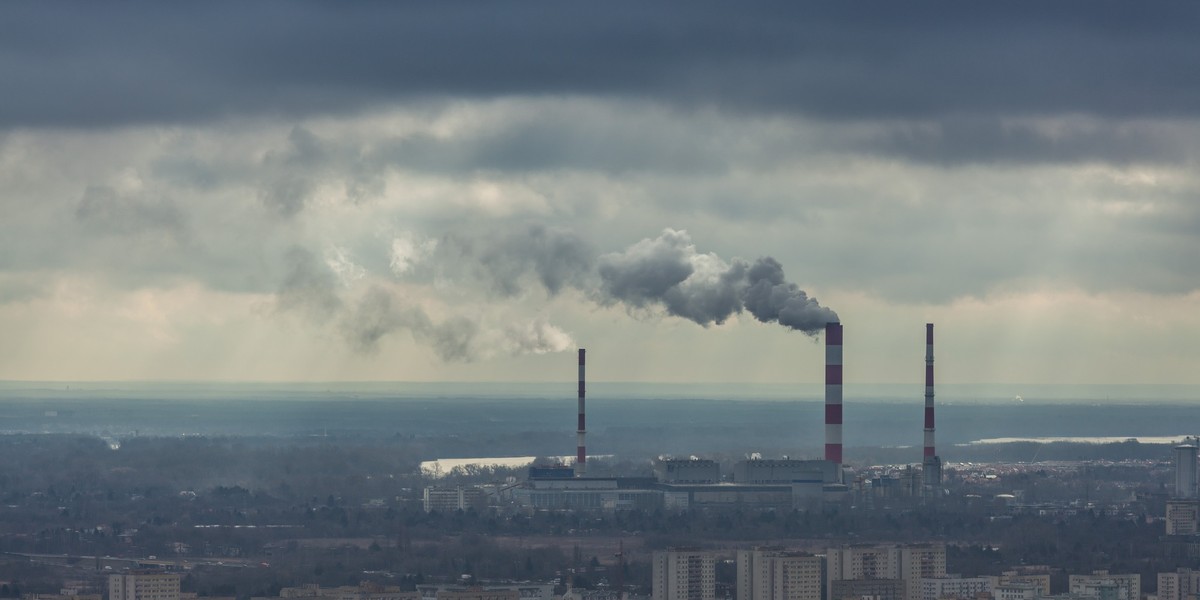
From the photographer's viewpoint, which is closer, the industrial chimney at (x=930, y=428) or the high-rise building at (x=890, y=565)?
the high-rise building at (x=890, y=565)

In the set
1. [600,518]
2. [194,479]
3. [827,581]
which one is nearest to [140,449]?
[194,479]

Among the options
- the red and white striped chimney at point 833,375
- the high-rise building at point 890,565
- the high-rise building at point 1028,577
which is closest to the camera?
the high-rise building at point 1028,577

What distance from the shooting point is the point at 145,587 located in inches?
2781

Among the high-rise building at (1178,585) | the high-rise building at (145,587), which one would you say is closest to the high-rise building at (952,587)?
the high-rise building at (1178,585)

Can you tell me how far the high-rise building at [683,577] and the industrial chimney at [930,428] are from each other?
4405 centimetres

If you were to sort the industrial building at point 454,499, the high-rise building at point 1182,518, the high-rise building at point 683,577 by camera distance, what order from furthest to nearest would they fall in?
1. the industrial building at point 454,499
2. the high-rise building at point 1182,518
3. the high-rise building at point 683,577

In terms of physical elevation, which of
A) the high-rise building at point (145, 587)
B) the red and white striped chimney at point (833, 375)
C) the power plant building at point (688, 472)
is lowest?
the high-rise building at point (145, 587)

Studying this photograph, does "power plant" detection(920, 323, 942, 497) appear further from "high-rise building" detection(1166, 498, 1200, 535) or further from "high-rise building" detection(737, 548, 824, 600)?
"high-rise building" detection(737, 548, 824, 600)

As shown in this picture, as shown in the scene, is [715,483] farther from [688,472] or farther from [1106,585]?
[1106,585]

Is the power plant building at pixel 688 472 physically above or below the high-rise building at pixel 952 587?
above

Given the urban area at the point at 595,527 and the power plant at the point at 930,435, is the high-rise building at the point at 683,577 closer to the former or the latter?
the urban area at the point at 595,527

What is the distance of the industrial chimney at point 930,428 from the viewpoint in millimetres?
119062

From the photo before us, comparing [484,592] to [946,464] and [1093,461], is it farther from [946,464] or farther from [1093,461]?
[1093,461]

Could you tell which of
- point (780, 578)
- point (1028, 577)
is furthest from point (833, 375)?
point (780, 578)
